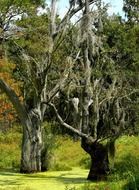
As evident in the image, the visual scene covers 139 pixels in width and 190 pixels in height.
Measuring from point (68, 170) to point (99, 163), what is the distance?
12.2 ft

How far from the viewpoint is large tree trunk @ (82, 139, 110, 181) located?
13.2 meters

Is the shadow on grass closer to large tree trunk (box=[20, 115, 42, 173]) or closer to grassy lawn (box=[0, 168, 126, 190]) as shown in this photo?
grassy lawn (box=[0, 168, 126, 190])

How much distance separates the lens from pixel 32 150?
16906mm

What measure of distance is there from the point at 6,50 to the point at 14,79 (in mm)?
11567

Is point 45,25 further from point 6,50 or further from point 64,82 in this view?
point 64,82

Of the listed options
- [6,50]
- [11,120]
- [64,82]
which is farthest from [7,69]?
[64,82]

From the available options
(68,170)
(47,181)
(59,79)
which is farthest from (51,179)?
(59,79)

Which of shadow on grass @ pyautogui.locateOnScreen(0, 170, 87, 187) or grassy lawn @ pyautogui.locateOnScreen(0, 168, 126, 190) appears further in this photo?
shadow on grass @ pyautogui.locateOnScreen(0, 170, 87, 187)

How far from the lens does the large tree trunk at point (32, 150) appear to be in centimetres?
1661

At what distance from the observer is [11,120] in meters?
34.3

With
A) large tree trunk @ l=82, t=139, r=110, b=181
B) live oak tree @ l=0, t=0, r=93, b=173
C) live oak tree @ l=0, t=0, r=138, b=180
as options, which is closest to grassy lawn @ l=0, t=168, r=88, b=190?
large tree trunk @ l=82, t=139, r=110, b=181

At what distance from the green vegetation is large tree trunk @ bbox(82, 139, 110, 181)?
0.22 metres

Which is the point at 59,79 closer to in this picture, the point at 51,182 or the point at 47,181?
the point at 47,181

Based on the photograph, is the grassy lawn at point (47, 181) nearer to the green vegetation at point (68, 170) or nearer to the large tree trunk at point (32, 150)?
the green vegetation at point (68, 170)
